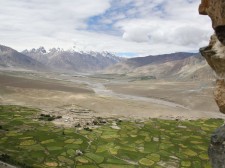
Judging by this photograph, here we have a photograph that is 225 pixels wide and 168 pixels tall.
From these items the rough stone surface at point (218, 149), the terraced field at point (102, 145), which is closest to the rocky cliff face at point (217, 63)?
the rough stone surface at point (218, 149)

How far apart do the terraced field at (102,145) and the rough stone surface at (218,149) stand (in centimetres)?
2095

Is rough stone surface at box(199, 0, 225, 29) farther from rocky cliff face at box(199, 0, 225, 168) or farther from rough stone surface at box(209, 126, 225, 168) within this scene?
rough stone surface at box(209, 126, 225, 168)

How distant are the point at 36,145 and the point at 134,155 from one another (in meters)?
14.4

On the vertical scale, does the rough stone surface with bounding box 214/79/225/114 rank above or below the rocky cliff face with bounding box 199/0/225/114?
below


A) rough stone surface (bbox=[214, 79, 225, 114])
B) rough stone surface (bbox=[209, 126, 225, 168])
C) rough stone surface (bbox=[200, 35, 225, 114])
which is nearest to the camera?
rough stone surface (bbox=[209, 126, 225, 168])

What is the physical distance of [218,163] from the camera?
774 inches

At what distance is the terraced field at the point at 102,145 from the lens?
39.8 meters

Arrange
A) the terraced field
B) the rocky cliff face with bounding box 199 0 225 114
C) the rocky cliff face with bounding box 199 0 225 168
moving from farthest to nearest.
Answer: the terraced field → the rocky cliff face with bounding box 199 0 225 168 → the rocky cliff face with bounding box 199 0 225 114

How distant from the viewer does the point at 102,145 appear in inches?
1869

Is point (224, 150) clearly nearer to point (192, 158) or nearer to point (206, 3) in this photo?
point (206, 3)

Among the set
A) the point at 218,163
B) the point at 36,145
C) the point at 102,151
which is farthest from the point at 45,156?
the point at 218,163

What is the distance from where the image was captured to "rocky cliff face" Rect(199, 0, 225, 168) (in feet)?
A: 61.3

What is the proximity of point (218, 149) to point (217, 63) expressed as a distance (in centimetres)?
565

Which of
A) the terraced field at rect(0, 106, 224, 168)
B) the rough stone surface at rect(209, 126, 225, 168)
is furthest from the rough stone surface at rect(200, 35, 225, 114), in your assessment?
the terraced field at rect(0, 106, 224, 168)
